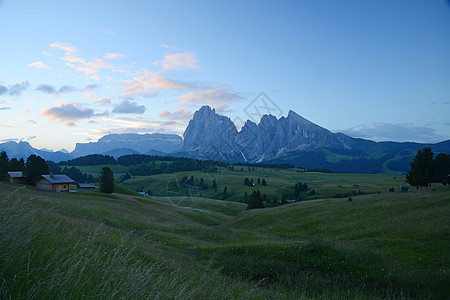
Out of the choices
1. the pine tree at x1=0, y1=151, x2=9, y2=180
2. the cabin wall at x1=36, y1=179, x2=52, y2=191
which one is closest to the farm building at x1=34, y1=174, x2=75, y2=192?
the cabin wall at x1=36, y1=179, x2=52, y2=191

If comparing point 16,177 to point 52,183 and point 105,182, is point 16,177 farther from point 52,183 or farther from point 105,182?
point 105,182

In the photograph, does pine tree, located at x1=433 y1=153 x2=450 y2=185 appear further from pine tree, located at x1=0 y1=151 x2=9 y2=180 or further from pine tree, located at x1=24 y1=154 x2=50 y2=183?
pine tree, located at x1=0 y1=151 x2=9 y2=180

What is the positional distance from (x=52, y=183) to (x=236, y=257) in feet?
222

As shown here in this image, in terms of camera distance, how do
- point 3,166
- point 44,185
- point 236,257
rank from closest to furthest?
point 236,257 < point 44,185 < point 3,166

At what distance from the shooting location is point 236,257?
1736cm

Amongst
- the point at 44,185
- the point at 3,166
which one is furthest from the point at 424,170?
the point at 3,166

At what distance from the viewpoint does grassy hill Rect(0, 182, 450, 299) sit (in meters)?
4.52

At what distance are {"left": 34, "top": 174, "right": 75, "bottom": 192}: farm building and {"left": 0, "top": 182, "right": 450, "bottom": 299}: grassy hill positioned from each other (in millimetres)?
50057

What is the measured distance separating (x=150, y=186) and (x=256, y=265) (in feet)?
595

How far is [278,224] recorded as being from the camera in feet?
145

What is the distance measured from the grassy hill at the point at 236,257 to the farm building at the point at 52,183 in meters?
50.1

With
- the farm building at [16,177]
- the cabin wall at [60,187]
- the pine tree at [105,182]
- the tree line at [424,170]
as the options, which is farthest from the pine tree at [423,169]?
the farm building at [16,177]

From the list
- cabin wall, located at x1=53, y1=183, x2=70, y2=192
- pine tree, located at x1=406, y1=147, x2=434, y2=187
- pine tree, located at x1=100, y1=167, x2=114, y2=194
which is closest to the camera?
pine tree, located at x1=406, y1=147, x2=434, y2=187

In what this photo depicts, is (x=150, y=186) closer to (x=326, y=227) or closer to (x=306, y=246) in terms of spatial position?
(x=326, y=227)
